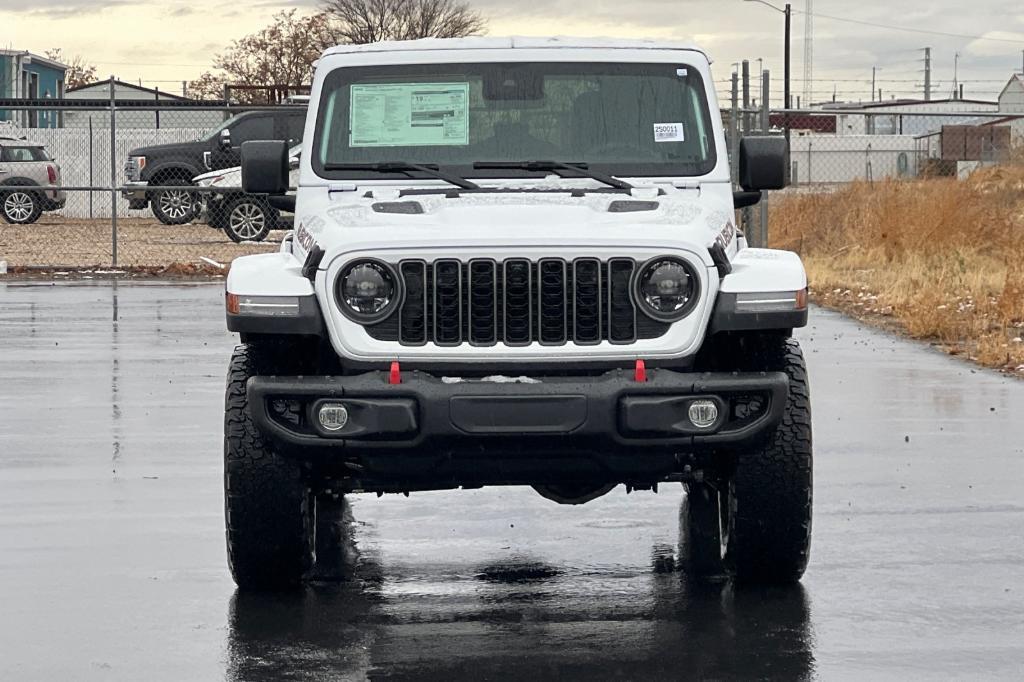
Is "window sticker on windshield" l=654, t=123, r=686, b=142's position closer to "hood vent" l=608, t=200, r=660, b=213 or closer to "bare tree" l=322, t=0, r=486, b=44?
"hood vent" l=608, t=200, r=660, b=213

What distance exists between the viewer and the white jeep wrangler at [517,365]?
20.5 feet

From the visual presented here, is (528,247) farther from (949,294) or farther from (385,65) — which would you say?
(949,294)

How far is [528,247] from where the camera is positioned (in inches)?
253

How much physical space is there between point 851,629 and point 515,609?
3.61 feet

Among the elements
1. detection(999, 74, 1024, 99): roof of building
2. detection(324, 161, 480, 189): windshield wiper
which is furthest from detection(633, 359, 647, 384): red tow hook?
detection(999, 74, 1024, 99): roof of building

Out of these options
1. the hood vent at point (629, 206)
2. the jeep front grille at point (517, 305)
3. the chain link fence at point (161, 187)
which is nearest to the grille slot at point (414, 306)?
the jeep front grille at point (517, 305)

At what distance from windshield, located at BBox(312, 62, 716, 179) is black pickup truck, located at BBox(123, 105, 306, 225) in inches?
904

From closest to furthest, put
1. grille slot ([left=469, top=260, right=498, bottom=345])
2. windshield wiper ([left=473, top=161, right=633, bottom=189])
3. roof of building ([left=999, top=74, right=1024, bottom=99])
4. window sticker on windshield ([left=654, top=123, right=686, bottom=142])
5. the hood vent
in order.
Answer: grille slot ([left=469, top=260, right=498, bottom=345]), the hood vent, windshield wiper ([left=473, top=161, right=633, bottom=189]), window sticker on windshield ([left=654, top=123, right=686, bottom=142]), roof of building ([left=999, top=74, right=1024, bottom=99])

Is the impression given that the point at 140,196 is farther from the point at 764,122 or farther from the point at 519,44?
the point at 519,44

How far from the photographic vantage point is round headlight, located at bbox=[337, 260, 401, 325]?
6477mm

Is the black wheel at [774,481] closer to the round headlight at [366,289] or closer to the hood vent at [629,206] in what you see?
the hood vent at [629,206]

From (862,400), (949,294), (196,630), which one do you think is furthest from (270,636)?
(949,294)

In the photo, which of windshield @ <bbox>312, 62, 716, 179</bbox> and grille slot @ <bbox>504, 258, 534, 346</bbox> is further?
windshield @ <bbox>312, 62, 716, 179</bbox>

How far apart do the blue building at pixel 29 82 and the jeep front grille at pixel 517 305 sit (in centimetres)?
4878
